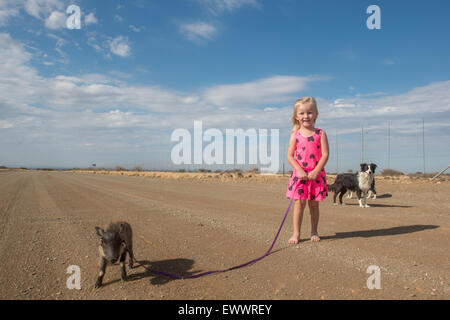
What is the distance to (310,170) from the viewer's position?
5.46 metres

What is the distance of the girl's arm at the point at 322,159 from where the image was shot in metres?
5.21

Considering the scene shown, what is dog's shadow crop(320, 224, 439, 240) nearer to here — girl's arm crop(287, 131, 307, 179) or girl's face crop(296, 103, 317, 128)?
girl's arm crop(287, 131, 307, 179)

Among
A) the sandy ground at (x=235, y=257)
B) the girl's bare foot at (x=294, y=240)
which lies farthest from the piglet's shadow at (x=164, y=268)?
the girl's bare foot at (x=294, y=240)

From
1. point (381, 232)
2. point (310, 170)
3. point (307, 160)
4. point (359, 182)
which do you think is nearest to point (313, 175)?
point (310, 170)

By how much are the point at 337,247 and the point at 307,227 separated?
182 centimetres

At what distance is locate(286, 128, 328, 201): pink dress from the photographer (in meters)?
5.43

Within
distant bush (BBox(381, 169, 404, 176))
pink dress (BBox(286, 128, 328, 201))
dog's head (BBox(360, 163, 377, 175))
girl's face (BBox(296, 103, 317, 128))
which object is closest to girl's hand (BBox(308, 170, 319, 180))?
pink dress (BBox(286, 128, 328, 201))

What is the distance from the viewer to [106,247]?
145 inches

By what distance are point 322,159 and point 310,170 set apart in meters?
0.31

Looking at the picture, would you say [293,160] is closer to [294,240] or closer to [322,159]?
[322,159]

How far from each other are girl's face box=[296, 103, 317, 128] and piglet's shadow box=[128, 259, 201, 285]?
3.18 meters

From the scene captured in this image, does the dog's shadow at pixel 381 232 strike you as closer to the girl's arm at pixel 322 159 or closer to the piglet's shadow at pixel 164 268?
the girl's arm at pixel 322 159

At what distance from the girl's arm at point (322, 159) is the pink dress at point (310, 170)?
0.24ft
